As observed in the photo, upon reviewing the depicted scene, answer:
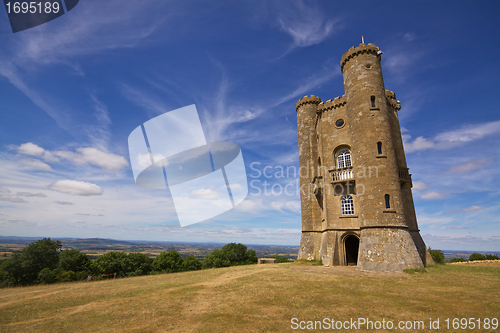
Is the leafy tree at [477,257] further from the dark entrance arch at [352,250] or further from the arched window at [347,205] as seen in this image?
the arched window at [347,205]

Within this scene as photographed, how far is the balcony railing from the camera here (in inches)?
1035

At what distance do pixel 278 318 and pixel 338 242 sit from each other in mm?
20060

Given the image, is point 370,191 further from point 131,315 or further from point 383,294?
point 131,315

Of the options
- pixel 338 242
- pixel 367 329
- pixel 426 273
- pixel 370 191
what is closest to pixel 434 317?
pixel 367 329

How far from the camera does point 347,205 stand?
27.1 meters

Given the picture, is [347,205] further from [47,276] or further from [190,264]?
[190,264]

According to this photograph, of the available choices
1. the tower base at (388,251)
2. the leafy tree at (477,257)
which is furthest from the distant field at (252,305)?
the leafy tree at (477,257)

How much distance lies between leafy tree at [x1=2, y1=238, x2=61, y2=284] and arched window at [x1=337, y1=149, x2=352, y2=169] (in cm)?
4445

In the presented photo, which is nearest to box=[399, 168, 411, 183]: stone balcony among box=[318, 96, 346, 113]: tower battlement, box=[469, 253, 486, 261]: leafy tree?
box=[318, 96, 346, 113]: tower battlement

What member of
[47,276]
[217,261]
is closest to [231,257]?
[217,261]

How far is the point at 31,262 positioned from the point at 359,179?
153ft

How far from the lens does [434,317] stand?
28.9 ft

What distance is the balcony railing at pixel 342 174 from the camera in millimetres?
26294

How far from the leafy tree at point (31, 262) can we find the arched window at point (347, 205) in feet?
141
